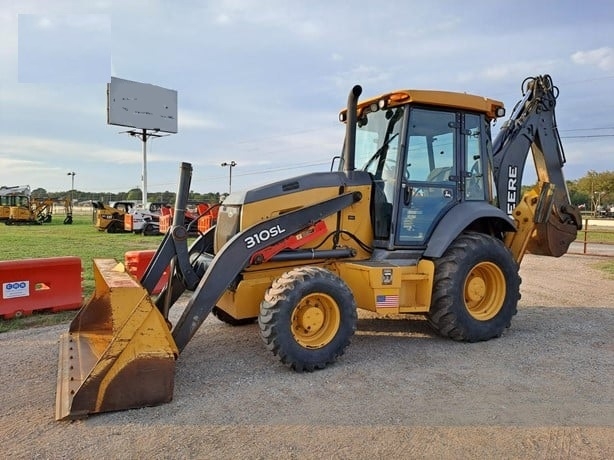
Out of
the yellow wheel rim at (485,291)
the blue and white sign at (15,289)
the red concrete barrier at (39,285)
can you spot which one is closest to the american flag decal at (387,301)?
the yellow wheel rim at (485,291)

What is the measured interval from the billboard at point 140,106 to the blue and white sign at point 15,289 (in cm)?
3830

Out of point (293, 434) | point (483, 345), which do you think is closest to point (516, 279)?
point (483, 345)

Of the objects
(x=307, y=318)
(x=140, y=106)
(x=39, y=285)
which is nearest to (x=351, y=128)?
(x=307, y=318)

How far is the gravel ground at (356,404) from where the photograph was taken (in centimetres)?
334

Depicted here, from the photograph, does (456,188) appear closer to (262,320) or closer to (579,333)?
(579,333)

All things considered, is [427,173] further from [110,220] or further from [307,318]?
[110,220]

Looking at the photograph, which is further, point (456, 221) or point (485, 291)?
point (485, 291)

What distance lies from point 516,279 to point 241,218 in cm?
334

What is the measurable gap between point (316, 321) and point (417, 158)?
88.4 inches

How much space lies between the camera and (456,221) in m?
5.70

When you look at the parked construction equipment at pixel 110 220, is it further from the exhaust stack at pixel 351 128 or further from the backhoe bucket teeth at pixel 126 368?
the backhoe bucket teeth at pixel 126 368

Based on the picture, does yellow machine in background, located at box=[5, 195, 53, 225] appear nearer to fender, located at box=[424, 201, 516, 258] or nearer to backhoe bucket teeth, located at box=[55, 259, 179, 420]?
backhoe bucket teeth, located at box=[55, 259, 179, 420]

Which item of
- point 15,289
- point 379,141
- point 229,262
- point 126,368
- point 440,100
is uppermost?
point 440,100

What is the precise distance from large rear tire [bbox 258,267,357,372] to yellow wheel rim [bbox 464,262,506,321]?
70.4 inches
